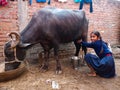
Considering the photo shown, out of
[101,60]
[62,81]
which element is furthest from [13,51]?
[101,60]

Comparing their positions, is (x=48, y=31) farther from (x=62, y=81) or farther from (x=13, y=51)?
(x=62, y=81)

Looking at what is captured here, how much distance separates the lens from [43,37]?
5.14 metres

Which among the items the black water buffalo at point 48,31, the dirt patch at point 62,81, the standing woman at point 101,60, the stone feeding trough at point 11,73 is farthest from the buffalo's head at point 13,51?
the standing woman at point 101,60

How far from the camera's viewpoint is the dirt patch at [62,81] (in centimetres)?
439

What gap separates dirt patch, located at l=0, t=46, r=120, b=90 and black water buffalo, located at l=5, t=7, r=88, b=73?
1.09ft

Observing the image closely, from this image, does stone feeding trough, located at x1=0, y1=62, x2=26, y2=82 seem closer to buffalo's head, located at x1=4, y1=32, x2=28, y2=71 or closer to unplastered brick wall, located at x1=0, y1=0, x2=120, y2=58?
buffalo's head, located at x1=4, y1=32, x2=28, y2=71

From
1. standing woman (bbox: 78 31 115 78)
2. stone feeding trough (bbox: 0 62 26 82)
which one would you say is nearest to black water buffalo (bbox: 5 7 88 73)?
stone feeding trough (bbox: 0 62 26 82)

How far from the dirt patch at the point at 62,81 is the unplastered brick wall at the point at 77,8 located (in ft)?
4.15

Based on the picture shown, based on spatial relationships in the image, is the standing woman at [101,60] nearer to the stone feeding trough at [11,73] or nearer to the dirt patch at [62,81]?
the dirt patch at [62,81]

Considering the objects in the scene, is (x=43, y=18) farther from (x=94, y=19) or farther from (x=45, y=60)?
(x=94, y=19)

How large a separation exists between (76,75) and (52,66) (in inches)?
35.8

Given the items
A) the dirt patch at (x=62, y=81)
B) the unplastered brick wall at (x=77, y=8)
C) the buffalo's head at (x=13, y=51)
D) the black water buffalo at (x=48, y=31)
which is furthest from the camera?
the unplastered brick wall at (x=77, y=8)

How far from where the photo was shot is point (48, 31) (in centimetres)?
504

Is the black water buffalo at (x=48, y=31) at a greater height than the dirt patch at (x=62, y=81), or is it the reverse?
the black water buffalo at (x=48, y=31)
